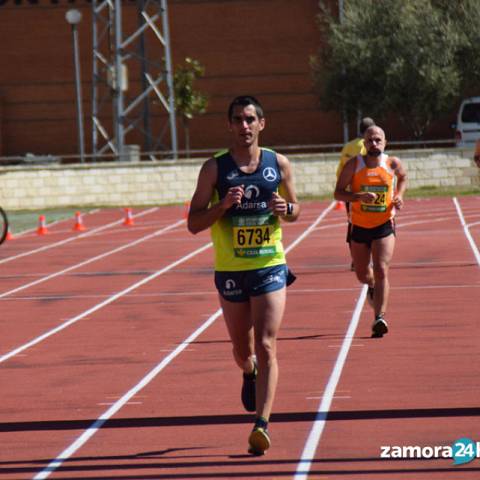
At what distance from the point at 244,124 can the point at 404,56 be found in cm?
4126

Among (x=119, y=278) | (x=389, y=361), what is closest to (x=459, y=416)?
(x=389, y=361)

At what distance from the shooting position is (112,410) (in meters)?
9.97

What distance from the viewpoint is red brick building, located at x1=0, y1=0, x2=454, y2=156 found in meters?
58.5

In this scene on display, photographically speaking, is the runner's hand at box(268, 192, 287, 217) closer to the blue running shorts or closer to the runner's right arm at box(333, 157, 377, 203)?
the blue running shorts

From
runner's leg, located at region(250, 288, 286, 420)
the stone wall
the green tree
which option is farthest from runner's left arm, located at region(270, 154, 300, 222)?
the green tree

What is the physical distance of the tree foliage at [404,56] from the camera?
48.6 metres

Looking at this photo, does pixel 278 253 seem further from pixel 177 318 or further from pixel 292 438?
pixel 177 318

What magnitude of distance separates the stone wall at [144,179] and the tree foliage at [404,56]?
10780 mm

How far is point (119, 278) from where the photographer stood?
1989 centimetres

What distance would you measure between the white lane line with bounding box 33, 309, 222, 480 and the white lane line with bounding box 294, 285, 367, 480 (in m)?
1.36

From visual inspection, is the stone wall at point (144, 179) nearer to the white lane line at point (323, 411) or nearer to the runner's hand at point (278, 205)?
the white lane line at point (323, 411)

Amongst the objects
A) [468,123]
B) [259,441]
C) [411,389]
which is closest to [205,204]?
[259,441]

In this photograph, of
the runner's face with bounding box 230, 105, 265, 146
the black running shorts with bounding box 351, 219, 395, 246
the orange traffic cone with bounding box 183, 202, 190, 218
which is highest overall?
the runner's face with bounding box 230, 105, 265, 146

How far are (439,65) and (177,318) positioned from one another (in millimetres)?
34662
